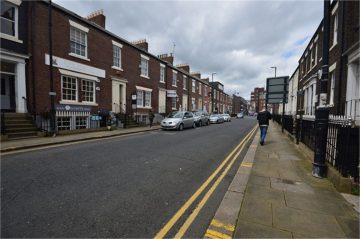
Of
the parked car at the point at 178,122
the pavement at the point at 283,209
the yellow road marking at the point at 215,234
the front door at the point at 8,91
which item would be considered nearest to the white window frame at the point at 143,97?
the parked car at the point at 178,122

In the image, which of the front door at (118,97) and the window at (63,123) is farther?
the front door at (118,97)

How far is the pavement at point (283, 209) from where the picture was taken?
2788 millimetres

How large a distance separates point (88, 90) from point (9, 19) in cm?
601

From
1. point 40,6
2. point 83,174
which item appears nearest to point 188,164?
point 83,174

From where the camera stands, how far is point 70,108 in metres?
13.7

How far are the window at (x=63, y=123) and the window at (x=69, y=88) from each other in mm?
1458

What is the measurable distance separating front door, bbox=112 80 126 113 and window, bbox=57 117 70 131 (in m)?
4.42

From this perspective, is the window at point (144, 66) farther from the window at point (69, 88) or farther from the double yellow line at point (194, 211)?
the double yellow line at point (194, 211)

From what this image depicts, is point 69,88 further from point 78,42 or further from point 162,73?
point 162,73

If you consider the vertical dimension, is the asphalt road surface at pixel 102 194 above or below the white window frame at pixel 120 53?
below

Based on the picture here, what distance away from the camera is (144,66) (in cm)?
2222

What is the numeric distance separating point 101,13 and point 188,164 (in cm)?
1653

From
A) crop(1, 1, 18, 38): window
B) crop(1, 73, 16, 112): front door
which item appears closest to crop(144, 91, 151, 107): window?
crop(1, 73, 16, 112): front door

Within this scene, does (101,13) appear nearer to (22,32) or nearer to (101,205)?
(22,32)
